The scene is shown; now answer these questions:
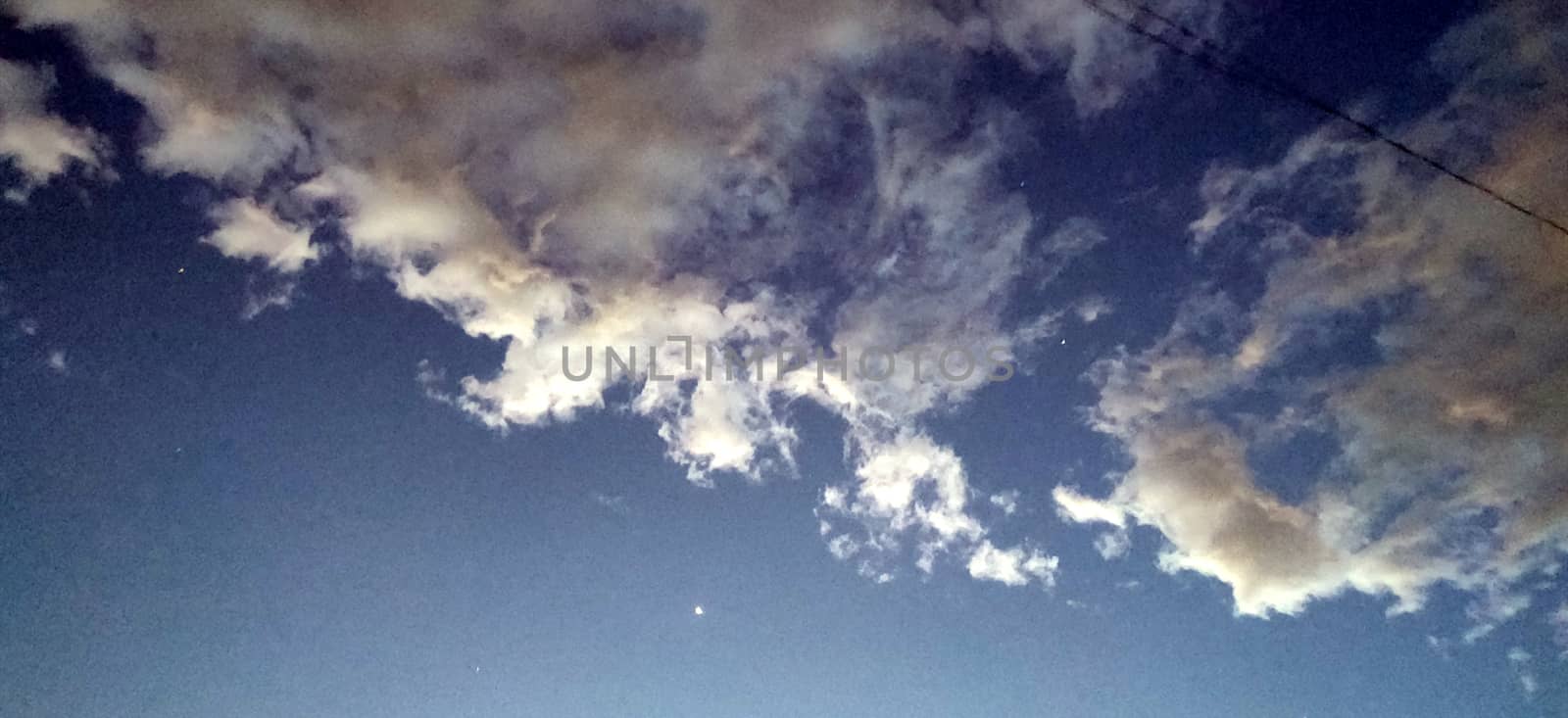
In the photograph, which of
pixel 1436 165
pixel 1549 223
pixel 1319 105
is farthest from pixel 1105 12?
pixel 1549 223

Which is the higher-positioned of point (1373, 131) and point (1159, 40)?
point (1159, 40)

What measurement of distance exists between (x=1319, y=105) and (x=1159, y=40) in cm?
295

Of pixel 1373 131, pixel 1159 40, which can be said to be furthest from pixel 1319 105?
pixel 1159 40

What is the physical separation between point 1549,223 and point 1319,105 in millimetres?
4418

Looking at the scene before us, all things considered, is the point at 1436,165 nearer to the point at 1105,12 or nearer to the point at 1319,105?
the point at 1319,105

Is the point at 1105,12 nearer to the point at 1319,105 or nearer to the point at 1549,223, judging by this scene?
the point at 1319,105

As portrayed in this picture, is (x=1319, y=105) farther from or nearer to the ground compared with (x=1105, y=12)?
nearer to the ground

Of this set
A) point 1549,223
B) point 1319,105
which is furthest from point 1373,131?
point 1549,223

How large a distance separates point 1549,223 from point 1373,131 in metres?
3.48

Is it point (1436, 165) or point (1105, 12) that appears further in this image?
point (1105, 12)

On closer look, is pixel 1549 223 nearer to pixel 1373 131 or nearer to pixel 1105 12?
pixel 1373 131

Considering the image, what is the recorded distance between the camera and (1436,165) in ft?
100

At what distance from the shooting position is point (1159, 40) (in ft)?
105

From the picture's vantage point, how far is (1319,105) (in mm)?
30797
